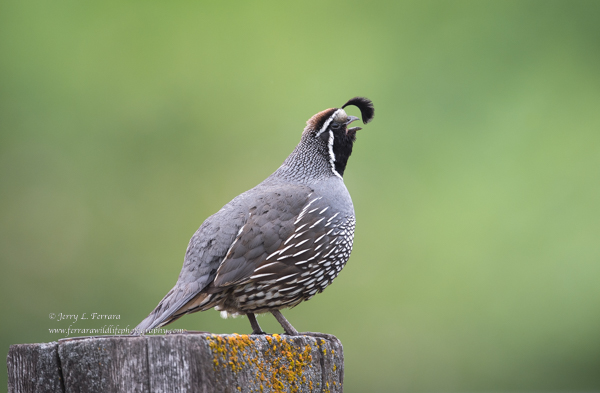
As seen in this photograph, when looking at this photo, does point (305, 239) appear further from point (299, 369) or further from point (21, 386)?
point (21, 386)

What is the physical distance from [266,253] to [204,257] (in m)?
0.43

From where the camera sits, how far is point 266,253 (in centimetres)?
415

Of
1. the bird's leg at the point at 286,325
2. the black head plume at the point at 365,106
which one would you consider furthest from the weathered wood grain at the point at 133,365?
the black head plume at the point at 365,106

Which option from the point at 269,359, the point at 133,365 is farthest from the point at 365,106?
the point at 133,365

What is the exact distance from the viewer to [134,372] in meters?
2.34

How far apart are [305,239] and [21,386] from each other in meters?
2.25

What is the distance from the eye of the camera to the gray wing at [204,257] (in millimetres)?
3775

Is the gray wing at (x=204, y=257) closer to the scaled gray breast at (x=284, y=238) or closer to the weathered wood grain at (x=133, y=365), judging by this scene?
the scaled gray breast at (x=284, y=238)

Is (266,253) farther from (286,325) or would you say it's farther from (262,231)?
(286,325)

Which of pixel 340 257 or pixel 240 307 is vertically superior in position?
pixel 340 257

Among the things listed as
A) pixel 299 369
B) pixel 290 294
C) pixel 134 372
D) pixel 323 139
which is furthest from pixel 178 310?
pixel 323 139

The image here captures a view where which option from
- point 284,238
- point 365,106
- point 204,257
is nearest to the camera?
point 204,257

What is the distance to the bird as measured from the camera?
400cm

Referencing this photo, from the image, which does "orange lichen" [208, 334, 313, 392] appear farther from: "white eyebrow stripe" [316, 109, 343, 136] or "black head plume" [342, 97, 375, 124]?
"black head plume" [342, 97, 375, 124]
